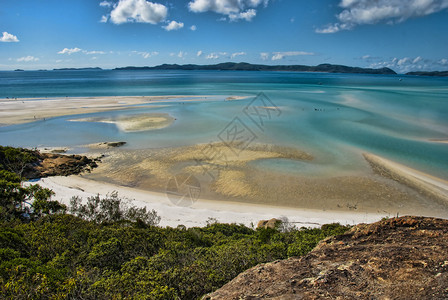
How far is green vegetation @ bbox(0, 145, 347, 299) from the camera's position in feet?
23.1

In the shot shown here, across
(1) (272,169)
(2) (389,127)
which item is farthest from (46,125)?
(2) (389,127)

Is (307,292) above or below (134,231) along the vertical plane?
above

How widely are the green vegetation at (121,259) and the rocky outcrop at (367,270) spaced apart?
1.42m

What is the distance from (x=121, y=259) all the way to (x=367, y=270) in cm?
831

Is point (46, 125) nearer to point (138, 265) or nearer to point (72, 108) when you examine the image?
point (72, 108)

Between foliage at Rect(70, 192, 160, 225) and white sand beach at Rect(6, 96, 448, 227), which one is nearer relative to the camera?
foliage at Rect(70, 192, 160, 225)

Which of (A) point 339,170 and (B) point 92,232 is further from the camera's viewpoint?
(A) point 339,170

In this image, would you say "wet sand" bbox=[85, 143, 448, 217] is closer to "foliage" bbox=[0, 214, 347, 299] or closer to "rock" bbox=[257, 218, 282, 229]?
"rock" bbox=[257, 218, 282, 229]

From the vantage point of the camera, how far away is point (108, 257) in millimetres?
9578

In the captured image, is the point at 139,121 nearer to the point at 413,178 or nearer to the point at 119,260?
the point at 119,260

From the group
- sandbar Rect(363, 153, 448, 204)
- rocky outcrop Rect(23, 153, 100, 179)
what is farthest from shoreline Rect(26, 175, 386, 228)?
sandbar Rect(363, 153, 448, 204)

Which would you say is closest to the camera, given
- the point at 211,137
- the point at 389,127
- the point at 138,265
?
the point at 138,265

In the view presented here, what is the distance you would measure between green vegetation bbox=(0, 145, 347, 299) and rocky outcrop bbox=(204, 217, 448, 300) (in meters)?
1.42

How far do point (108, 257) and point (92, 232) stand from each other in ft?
6.84
